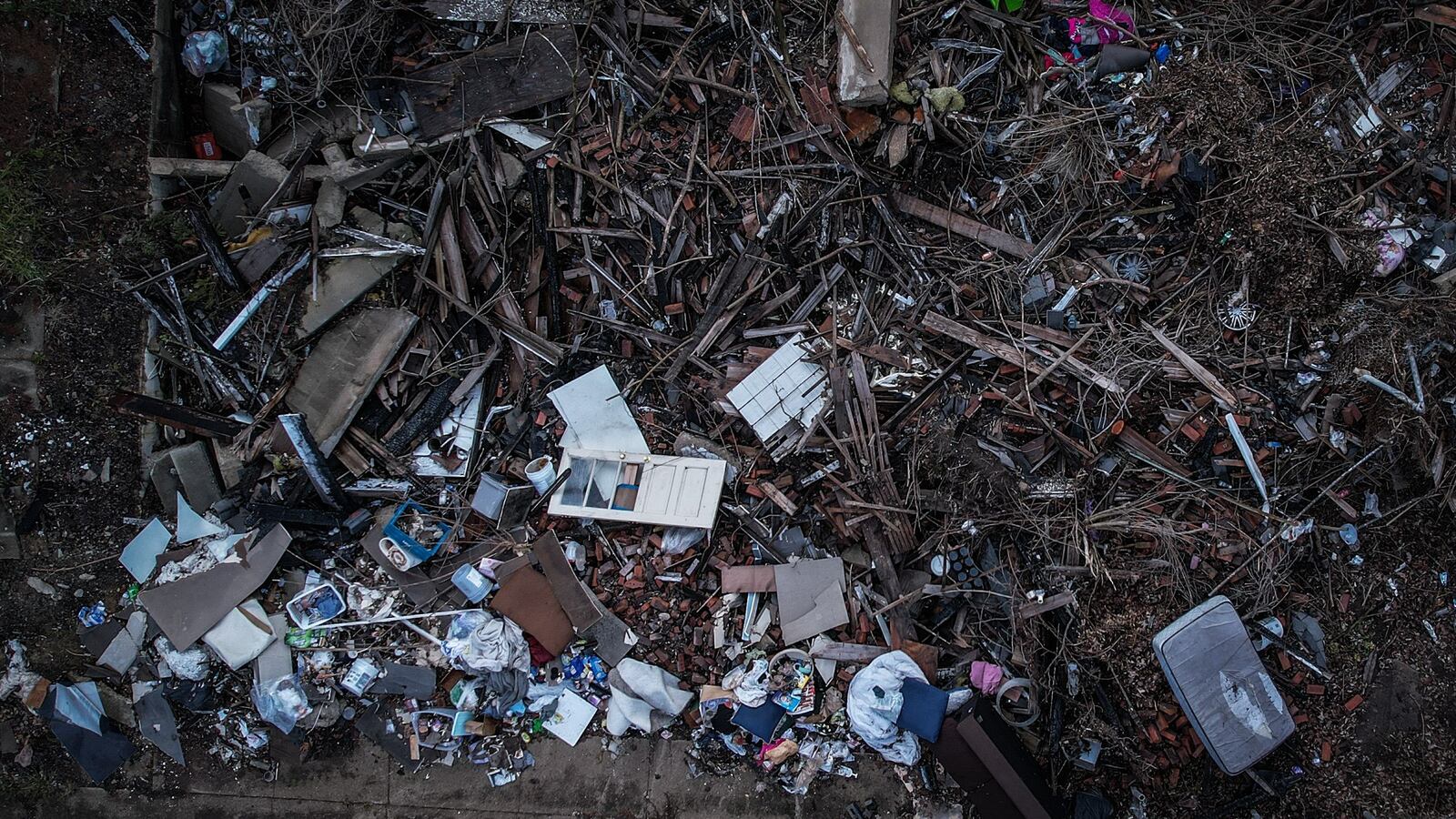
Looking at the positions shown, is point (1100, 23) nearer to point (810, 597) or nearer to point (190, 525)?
point (810, 597)

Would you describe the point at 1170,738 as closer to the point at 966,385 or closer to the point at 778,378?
the point at 966,385

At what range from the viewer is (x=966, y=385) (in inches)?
219

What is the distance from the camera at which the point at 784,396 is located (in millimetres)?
5637

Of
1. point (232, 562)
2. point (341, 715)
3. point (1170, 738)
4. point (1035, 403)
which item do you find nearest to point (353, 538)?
point (232, 562)

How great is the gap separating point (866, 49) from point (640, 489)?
3594mm

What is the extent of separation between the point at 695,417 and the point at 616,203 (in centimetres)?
177

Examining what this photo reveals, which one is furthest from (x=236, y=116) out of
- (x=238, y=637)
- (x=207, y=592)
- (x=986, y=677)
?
(x=986, y=677)

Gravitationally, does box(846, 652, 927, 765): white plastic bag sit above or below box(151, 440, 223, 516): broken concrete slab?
below

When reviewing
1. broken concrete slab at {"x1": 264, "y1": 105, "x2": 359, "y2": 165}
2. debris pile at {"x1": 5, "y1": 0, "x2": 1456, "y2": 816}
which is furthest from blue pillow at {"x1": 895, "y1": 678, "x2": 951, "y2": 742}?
broken concrete slab at {"x1": 264, "y1": 105, "x2": 359, "y2": 165}

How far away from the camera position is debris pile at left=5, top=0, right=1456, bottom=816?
524 centimetres

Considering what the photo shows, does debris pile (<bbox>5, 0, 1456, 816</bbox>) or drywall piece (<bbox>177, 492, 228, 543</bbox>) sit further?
drywall piece (<bbox>177, 492, 228, 543</bbox>)

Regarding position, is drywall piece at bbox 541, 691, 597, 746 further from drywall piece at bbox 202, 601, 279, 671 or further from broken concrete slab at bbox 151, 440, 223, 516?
broken concrete slab at bbox 151, 440, 223, 516

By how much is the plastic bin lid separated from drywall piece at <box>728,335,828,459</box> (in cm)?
273

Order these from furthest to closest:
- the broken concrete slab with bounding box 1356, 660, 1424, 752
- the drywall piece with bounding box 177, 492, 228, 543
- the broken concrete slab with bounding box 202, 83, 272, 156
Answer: the broken concrete slab with bounding box 202, 83, 272, 156 → the drywall piece with bounding box 177, 492, 228, 543 → the broken concrete slab with bounding box 1356, 660, 1424, 752
